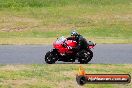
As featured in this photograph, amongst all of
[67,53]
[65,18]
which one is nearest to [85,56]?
[67,53]

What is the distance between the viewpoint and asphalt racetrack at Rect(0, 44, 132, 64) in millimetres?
18511

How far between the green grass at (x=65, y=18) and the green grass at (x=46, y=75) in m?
11.2

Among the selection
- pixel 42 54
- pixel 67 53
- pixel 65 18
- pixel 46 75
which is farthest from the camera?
pixel 65 18

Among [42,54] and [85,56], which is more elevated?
[85,56]

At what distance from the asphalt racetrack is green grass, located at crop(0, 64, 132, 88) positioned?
1974 millimetres

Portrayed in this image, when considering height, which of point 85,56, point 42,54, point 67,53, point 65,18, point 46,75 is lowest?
point 65,18

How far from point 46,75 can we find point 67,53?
361 centimetres

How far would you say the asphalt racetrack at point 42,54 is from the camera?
18.5m

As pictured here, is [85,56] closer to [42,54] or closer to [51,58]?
[51,58]

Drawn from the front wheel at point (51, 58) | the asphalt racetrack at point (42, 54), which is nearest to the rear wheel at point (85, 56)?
the asphalt racetrack at point (42, 54)

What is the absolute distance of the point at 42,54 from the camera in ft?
67.8

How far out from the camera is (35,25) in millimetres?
34094

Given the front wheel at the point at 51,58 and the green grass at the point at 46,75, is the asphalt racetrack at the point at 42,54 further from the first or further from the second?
the green grass at the point at 46,75

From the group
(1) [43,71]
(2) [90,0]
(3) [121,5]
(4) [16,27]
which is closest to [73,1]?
(2) [90,0]
